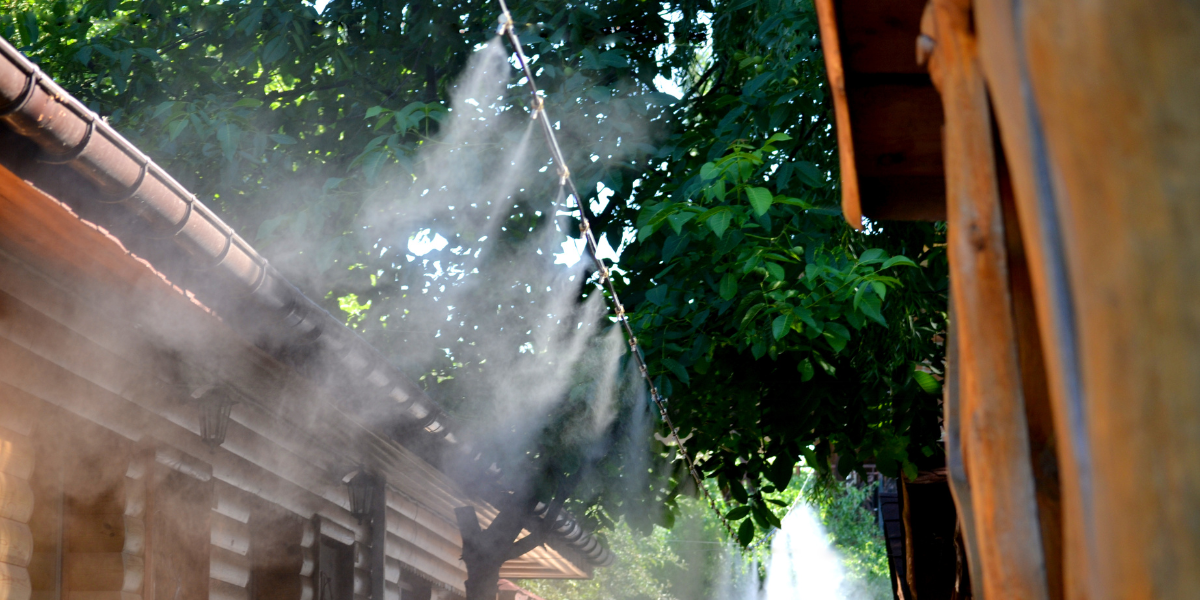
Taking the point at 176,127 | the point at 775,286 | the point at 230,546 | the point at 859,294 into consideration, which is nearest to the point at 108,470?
the point at 230,546

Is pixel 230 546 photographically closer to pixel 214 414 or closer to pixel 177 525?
pixel 177 525

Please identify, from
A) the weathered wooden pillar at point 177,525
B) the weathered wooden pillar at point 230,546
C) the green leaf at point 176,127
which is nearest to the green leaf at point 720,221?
the weathered wooden pillar at point 177,525

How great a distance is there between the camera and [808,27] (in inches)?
175

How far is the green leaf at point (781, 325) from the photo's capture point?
4.06 m

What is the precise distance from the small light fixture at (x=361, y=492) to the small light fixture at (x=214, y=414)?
6.06ft

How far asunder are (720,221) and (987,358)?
125 inches

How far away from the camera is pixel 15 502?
2939mm

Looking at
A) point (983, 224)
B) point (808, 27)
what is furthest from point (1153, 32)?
point (808, 27)

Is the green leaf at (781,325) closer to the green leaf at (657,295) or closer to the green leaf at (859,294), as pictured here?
the green leaf at (859,294)

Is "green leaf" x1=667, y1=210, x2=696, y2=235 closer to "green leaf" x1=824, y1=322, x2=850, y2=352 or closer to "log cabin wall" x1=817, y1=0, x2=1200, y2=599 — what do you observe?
"green leaf" x1=824, y1=322, x2=850, y2=352

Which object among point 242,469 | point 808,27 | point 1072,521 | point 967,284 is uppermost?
point 808,27

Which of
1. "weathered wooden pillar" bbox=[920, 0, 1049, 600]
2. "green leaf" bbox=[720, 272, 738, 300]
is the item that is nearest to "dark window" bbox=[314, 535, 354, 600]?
"green leaf" bbox=[720, 272, 738, 300]

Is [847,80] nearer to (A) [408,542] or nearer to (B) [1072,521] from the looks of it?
(B) [1072,521]

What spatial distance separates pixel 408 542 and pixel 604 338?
312 cm
